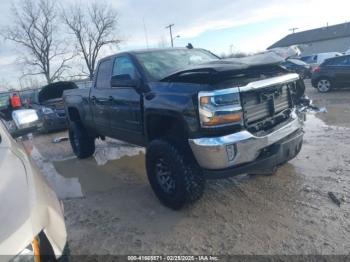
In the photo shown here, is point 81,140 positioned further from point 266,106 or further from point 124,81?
point 266,106

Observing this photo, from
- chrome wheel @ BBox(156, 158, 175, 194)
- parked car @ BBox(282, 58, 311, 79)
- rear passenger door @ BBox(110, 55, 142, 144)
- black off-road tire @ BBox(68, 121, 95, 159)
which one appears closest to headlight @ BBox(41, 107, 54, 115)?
black off-road tire @ BBox(68, 121, 95, 159)

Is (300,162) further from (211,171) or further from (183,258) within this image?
(183,258)

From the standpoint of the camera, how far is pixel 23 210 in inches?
59.7

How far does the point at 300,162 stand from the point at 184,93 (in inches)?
102

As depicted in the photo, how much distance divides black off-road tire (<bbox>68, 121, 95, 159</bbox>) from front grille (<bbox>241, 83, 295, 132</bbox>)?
4.16m

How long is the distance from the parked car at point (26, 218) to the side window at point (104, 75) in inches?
125

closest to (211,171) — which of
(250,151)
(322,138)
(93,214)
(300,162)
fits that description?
(250,151)

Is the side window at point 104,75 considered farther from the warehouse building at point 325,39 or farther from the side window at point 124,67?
the warehouse building at point 325,39

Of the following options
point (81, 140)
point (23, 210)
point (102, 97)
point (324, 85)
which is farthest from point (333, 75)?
point (23, 210)

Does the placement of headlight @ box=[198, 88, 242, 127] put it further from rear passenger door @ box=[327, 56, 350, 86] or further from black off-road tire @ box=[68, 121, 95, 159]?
rear passenger door @ box=[327, 56, 350, 86]

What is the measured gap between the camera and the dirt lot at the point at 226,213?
2.91 metres

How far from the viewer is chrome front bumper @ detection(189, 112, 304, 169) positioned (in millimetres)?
2990

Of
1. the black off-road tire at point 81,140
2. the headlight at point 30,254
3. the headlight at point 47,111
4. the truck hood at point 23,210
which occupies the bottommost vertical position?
the black off-road tire at point 81,140

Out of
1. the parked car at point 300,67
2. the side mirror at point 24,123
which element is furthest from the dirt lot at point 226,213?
the parked car at point 300,67
